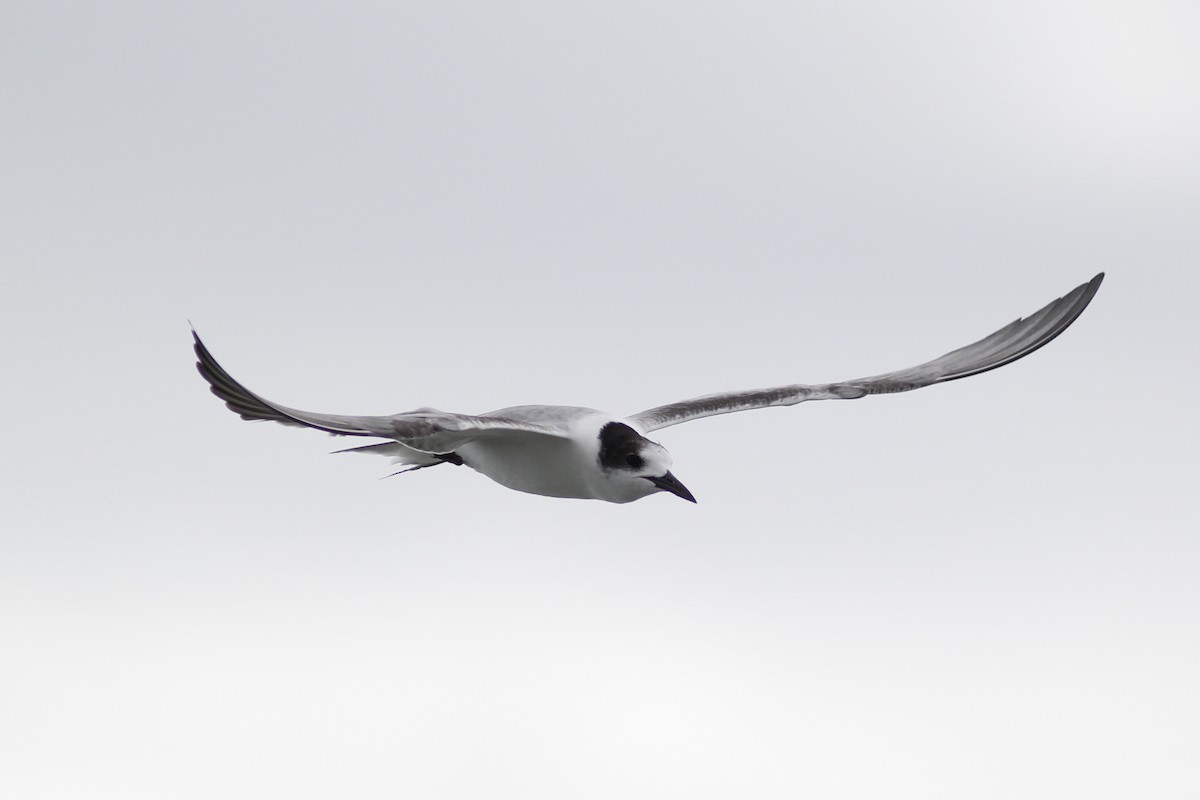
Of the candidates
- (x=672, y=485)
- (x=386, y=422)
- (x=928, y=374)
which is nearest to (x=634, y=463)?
(x=672, y=485)

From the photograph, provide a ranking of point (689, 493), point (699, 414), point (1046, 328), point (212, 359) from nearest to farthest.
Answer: point (212, 359) < point (689, 493) < point (699, 414) < point (1046, 328)

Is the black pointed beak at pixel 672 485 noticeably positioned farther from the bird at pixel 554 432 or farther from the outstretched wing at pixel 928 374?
the outstretched wing at pixel 928 374

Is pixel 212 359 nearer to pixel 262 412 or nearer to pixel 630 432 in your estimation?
pixel 262 412

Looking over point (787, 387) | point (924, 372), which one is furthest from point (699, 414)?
point (924, 372)

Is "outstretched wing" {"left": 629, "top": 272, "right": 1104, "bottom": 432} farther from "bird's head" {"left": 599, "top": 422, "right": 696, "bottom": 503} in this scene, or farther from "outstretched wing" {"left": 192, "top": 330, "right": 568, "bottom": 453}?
"outstretched wing" {"left": 192, "top": 330, "right": 568, "bottom": 453}

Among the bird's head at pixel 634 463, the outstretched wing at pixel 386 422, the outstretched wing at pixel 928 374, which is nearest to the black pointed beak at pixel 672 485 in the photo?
the bird's head at pixel 634 463

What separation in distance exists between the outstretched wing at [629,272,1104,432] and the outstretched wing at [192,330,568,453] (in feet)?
10.1

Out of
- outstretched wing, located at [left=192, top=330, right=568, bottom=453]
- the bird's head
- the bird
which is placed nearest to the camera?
outstretched wing, located at [left=192, top=330, right=568, bottom=453]

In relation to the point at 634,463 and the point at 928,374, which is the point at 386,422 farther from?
the point at 928,374

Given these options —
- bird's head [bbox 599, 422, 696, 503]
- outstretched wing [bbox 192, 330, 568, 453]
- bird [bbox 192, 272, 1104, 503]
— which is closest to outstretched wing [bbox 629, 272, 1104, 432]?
bird [bbox 192, 272, 1104, 503]

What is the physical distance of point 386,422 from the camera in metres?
13.6

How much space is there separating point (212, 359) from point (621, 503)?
4.99 m

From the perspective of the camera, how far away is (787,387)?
18891 mm

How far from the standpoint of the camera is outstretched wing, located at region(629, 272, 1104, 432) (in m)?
18.1
